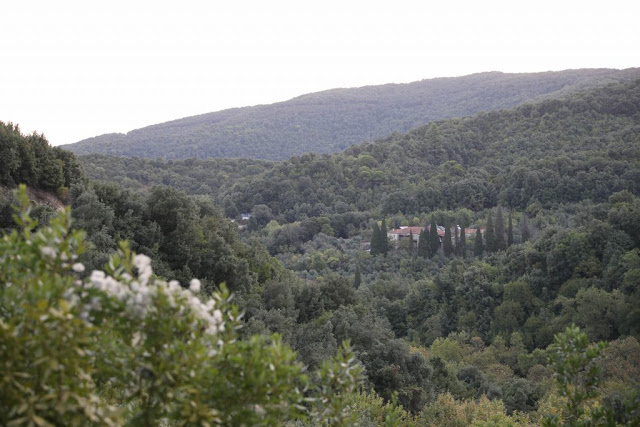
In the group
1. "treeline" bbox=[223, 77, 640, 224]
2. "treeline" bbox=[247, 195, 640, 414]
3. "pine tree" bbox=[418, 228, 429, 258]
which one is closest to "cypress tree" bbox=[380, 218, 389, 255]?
"pine tree" bbox=[418, 228, 429, 258]

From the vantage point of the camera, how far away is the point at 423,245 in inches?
2060

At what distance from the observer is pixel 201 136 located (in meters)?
133

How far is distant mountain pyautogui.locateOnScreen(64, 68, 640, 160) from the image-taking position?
127m

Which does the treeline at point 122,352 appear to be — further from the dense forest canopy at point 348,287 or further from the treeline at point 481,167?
the treeline at point 481,167

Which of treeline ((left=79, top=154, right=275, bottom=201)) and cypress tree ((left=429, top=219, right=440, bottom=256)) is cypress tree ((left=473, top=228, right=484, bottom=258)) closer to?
cypress tree ((left=429, top=219, right=440, bottom=256))

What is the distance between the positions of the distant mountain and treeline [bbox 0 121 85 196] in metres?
103

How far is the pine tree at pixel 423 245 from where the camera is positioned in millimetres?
52000

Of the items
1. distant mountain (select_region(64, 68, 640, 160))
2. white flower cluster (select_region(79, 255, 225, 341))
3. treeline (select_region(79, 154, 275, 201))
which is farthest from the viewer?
distant mountain (select_region(64, 68, 640, 160))

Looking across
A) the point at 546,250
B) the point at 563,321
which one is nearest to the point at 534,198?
the point at 546,250

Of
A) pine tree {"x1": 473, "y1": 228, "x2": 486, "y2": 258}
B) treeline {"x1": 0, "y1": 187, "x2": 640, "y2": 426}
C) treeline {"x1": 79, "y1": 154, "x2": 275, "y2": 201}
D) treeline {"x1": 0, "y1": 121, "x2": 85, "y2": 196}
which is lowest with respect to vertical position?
pine tree {"x1": 473, "y1": 228, "x2": 486, "y2": 258}

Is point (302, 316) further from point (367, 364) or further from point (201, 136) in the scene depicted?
point (201, 136)

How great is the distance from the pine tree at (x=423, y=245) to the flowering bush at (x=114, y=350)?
4945 centimetres

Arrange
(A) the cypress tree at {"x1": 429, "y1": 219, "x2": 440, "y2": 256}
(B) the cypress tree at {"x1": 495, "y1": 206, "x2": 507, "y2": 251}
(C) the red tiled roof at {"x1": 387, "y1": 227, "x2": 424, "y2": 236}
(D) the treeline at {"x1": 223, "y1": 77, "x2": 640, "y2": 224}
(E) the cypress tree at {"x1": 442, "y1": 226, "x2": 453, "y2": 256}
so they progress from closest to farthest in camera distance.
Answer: (B) the cypress tree at {"x1": 495, "y1": 206, "x2": 507, "y2": 251}
(E) the cypress tree at {"x1": 442, "y1": 226, "x2": 453, "y2": 256}
(A) the cypress tree at {"x1": 429, "y1": 219, "x2": 440, "y2": 256}
(C) the red tiled roof at {"x1": 387, "y1": 227, "x2": 424, "y2": 236}
(D) the treeline at {"x1": 223, "y1": 77, "x2": 640, "y2": 224}

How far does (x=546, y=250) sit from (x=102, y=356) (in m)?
35.9
